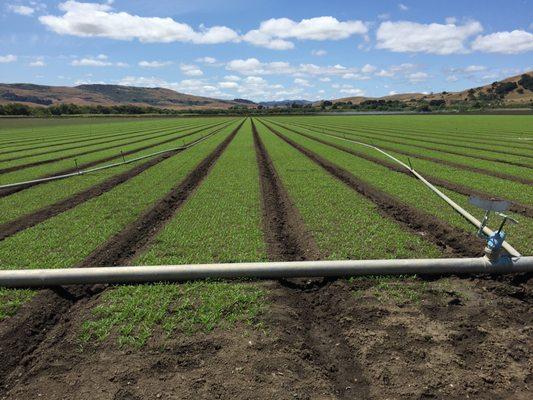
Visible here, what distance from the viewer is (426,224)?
8.23 m

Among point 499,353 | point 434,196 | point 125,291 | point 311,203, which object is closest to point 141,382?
point 125,291

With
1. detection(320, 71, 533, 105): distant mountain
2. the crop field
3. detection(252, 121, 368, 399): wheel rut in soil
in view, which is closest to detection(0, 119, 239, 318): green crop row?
the crop field

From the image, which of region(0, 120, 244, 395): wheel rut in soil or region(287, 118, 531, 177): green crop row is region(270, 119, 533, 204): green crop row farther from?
region(0, 120, 244, 395): wheel rut in soil

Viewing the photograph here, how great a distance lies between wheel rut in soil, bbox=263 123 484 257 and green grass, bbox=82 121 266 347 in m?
3.46

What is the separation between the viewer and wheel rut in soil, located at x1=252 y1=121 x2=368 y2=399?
3441mm

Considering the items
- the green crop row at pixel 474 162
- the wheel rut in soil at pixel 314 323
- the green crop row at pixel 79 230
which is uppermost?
the green crop row at pixel 474 162

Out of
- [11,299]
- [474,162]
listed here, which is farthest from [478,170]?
[11,299]

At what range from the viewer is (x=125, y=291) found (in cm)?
509

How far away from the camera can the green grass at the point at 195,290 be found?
4.33 m

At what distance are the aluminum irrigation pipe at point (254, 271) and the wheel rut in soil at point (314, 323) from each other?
0.98 feet

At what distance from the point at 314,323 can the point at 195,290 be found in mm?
1734

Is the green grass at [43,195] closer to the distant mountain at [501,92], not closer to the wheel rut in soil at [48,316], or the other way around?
the wheel rut in soil at [48,316]

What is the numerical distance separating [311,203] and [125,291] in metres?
6.14

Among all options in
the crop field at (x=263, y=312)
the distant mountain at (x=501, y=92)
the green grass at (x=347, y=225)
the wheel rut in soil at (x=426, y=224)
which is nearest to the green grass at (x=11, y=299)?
the crop field at (x=263, y=312)
